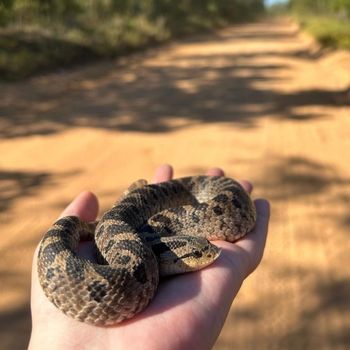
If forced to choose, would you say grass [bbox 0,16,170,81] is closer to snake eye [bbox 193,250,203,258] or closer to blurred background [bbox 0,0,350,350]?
blurred background [bbox 0,0,350,350]

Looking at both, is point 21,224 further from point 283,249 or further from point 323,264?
point 323,264

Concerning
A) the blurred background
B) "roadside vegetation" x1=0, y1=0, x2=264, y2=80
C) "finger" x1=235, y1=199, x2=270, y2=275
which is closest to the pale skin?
"finger" x1=235, y1=199, x2=270, y2=275

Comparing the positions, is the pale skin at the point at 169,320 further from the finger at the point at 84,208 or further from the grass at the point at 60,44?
the grass at the point at 60,44

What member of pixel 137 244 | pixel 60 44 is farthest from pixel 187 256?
pixel 60 44

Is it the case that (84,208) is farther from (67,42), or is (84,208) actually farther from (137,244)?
(67,42)

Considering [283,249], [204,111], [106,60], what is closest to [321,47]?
[106,60]

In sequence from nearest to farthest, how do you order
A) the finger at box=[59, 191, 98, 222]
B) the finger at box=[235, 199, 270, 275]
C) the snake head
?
the snake head → the finger at box=[235, 199, 270, 275] → the finger at box=[59, 191, 98, 222]
